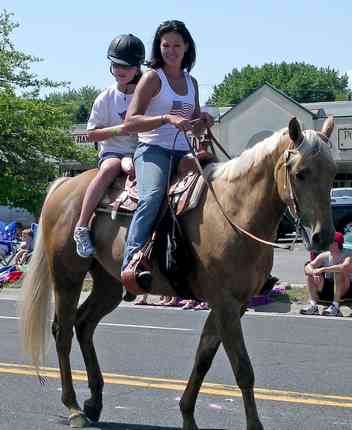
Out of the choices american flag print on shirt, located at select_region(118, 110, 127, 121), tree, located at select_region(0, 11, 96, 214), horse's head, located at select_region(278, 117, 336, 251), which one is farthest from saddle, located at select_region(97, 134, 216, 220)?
tree, located at select_region(0, 11, 96, 214)

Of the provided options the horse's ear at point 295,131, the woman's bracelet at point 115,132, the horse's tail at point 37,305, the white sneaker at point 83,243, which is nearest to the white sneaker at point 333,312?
the horse's tail at point 37,305

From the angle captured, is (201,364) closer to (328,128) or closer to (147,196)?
(147,196)

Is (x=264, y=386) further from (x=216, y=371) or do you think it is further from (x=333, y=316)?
(x=333, y=316)

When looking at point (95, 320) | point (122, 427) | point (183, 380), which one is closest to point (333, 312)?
point (183, 380)

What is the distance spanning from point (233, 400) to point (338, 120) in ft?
116

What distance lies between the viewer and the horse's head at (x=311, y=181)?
5141 mm

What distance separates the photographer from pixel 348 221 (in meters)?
25.8

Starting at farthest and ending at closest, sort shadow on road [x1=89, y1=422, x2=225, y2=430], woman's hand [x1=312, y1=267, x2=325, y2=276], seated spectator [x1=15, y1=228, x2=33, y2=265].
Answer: seated spectator [x1=15, y1=228, x2=33, y2=265] < woman's hand [x1=312, y1=267, x2=325, y2=276] < shadow on road [x1=89, y1=422, x2=225, y2=430]

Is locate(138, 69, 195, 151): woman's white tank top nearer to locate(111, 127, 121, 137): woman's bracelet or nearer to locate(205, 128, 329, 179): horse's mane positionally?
locate(111, 127, 121, 137): woman's bracelet

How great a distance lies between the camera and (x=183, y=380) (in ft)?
26.6

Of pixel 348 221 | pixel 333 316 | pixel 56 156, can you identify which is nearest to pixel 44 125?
pixel 56 156

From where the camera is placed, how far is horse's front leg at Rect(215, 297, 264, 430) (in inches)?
215

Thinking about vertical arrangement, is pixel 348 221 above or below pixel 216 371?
below

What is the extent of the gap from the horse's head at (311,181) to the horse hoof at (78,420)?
7.74 ft
